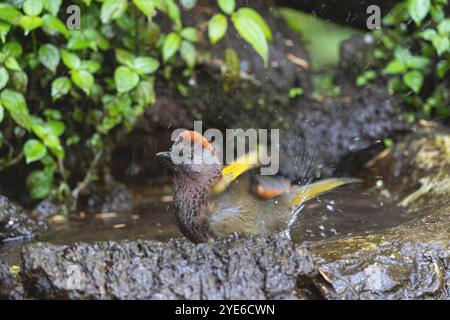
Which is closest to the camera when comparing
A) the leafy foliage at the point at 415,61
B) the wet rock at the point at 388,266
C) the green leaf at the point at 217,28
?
the wet rock at the point at 388,266

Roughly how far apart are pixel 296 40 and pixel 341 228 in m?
2.90

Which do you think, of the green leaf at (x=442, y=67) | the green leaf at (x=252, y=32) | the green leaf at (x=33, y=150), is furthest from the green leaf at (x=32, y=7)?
the green leaf at (x=442, y=67)

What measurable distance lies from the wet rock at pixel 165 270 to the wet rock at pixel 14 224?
191 centimetres

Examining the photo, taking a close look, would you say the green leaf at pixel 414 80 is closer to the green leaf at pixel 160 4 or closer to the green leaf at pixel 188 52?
the green leaf at pixel 188 52

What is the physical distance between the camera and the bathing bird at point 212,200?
12.4ft

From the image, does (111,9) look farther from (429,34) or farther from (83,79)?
(429,34)

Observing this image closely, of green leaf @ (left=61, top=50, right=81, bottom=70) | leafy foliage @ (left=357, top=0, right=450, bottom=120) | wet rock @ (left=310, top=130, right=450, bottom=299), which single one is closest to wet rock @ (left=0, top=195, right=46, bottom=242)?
green leaf @ (left=61, top=50, right=81, bottom=70)

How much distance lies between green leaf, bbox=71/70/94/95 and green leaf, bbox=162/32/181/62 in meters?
0.67

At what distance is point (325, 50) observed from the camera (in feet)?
23.2

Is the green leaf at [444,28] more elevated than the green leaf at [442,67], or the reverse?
the green leaf at [444,28]

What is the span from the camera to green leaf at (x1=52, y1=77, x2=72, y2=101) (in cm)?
507

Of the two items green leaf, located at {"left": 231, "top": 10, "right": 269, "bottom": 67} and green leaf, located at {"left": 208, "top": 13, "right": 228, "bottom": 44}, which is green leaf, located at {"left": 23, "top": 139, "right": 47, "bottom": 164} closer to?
green leaf, located at {"left": 208, "top": 13, "right": 228, "bottom": 44}
